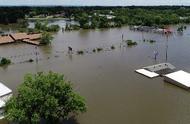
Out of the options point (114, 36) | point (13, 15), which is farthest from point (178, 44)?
point (13, 15)

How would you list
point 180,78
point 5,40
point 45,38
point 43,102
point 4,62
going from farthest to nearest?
point 5,40 → point 45,38 → point 4,62 → point 180,78 → point 43,102

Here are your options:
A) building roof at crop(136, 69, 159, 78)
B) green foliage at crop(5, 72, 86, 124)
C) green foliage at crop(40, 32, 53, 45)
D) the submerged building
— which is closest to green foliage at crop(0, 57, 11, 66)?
green foliage at crop(40, 32, 53, 45)

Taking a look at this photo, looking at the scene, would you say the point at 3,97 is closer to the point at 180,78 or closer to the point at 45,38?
the point at 180,78

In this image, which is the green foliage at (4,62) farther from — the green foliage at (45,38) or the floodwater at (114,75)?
the green foliage at (45,38)

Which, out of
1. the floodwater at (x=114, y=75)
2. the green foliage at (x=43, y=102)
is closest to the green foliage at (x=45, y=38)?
the floodwater at (x=114, y=75)

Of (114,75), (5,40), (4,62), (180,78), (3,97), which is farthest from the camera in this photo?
A: (5,40)

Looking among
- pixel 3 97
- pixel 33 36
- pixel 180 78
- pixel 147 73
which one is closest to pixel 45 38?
pixel 33 36
